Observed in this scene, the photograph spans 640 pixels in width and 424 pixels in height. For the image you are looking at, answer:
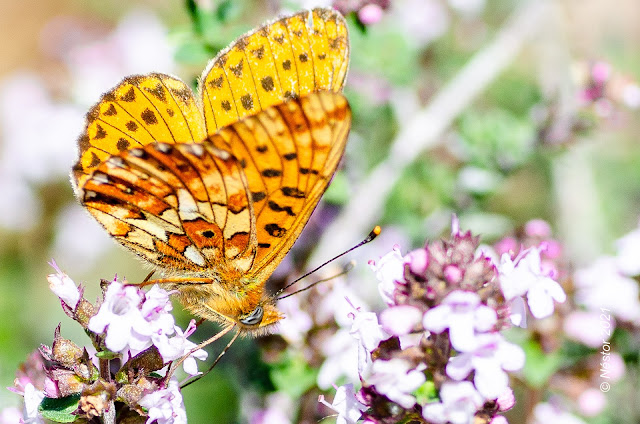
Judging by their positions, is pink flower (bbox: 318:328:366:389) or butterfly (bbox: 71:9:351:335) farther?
pink flower (bbox: 318:328:366:389)

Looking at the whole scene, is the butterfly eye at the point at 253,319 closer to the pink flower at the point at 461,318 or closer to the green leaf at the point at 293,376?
the green leaf at the point at 293,376

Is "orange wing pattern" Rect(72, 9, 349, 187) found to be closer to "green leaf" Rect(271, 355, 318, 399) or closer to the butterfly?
the butterfly

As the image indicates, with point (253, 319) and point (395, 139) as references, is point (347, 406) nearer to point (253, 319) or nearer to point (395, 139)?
point (253, 319)

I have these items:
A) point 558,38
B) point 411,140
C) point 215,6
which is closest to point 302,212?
point 215,6

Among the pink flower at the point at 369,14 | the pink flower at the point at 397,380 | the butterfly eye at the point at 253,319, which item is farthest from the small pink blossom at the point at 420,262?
the pink flower at the point at 369,14

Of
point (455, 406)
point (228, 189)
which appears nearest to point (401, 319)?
point (455, 406)

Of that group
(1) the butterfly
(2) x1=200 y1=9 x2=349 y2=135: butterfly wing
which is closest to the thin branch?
(1) the butterfly

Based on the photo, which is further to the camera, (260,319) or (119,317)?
(260,319)
